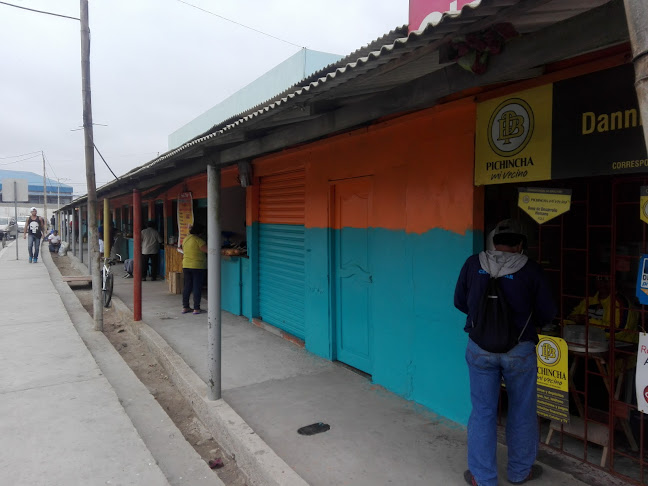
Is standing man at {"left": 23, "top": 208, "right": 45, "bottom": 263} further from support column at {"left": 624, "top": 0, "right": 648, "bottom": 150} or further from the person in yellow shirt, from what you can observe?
support column at {"left": 624, "top": 0, "right": 648, "bottom": 150}

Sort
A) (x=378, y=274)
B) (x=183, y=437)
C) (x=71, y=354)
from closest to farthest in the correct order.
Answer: (x=183, y=437) < (x=378, y=274) < (x=71, y=354)

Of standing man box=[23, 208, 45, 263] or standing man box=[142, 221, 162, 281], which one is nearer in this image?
standing man box=[142, 221, 162, 281]

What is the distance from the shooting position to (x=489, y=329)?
113 inches

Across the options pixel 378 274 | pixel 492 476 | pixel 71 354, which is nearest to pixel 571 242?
pixel 378 274

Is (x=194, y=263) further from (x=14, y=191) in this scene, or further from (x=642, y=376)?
(x=14, y=191)

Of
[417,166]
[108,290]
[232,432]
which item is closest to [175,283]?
[108,290]

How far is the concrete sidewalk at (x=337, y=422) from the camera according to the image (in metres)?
3.17

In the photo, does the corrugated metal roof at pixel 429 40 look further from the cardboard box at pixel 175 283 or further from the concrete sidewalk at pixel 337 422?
the cardboard box at pixel 175 283

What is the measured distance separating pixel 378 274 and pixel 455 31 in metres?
2.98

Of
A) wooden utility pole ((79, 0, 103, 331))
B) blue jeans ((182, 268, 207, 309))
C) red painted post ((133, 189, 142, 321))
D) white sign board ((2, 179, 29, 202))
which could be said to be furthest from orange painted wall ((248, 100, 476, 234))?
white sign board ((2, 179, 29, 202))

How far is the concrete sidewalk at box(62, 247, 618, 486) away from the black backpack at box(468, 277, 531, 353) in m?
0.96

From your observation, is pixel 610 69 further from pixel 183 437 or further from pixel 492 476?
pixel 183 437

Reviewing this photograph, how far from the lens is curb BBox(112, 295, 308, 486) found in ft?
10.5

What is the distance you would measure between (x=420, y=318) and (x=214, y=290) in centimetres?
197
